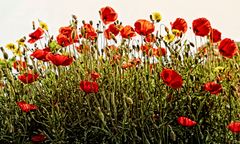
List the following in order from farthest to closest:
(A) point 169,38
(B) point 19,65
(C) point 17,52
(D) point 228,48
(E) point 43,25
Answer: (B) point 19,65
(C) point 17,52
(E) point 43,25
(A) point 169,38
(D) point 228,48

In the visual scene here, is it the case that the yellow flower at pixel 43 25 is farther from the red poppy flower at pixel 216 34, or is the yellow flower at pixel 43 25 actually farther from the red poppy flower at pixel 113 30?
the red poppy flower at pixel 216 34

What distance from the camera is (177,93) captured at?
3.50m

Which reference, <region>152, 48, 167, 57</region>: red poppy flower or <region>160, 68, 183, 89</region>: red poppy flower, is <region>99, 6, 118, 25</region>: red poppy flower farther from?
<region>160, 68, 183, 89</region>: red poppy flower

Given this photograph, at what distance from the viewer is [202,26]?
143 inches

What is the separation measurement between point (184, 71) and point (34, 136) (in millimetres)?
1153

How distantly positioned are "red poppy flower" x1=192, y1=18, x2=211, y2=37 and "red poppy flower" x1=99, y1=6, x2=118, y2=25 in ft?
2.10

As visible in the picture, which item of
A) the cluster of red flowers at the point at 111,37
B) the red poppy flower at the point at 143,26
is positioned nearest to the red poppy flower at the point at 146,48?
the cluster of red flowers at the point at 111,37

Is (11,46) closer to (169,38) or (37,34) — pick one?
(37,34)

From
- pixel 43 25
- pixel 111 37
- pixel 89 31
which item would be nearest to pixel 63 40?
pixel 89 31

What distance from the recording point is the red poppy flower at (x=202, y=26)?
361cm

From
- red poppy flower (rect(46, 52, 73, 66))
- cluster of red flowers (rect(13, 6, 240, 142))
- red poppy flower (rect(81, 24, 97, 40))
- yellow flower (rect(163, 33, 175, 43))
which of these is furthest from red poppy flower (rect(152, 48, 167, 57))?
red poppy flower (rect(46, 52, 73, 66))

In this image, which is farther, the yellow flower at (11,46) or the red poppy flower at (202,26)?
the yellow flower at (11,46)

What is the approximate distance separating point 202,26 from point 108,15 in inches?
29.0

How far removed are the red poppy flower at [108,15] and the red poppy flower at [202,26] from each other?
64cm
